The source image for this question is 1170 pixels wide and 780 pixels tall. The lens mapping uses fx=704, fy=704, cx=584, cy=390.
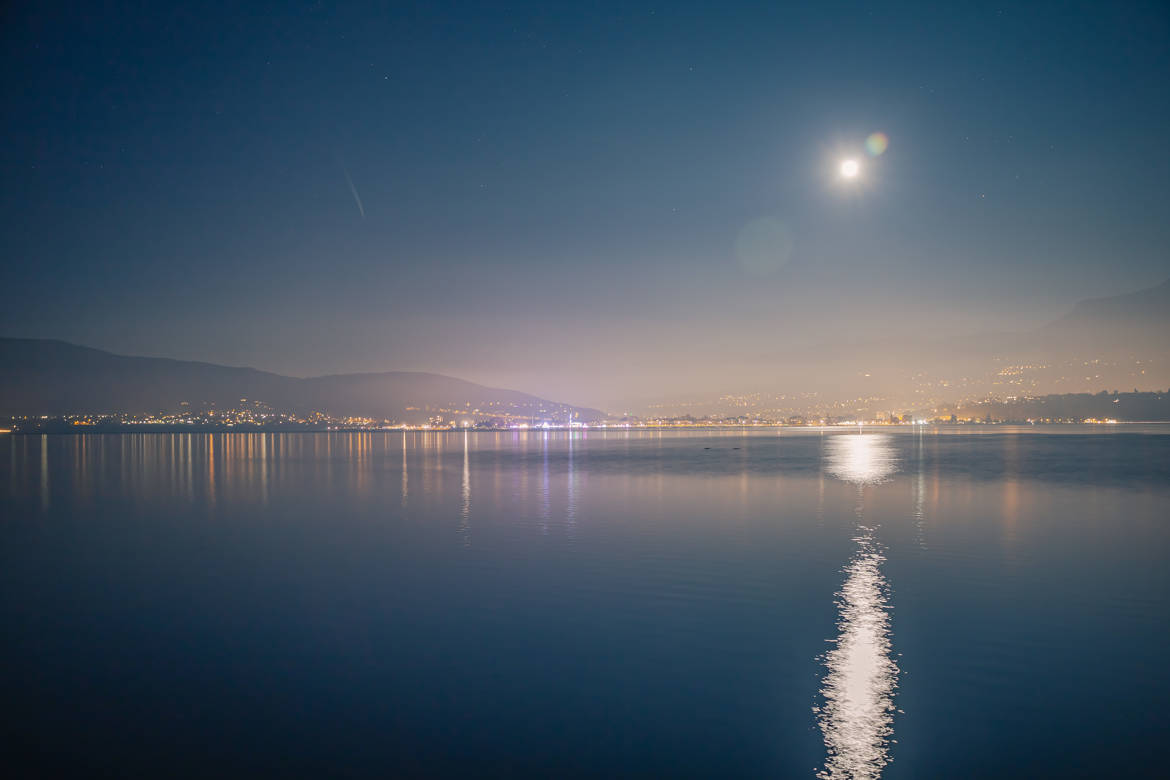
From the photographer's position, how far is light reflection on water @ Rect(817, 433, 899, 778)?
6.48 meters

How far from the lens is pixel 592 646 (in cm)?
988

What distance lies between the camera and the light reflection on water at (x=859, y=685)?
6484 mm

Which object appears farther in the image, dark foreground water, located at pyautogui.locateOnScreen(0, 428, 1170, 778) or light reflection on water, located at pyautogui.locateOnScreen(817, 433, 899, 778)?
dark foreground water, located at pyautogui.locateOnScreen(0, 428, 1170, 778)

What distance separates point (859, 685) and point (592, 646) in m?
3.52

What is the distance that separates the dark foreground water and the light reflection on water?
0.04 meters

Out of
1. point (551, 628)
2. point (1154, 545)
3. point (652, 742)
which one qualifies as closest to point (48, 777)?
point (652, 742)

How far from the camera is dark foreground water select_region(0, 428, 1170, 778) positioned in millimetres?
6809

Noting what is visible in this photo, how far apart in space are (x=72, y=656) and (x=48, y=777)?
12.9ft

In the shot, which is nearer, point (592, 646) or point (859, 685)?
point (859, 685)

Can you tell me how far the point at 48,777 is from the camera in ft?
20.8

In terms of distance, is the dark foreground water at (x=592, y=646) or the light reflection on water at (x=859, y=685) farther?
the dark foreground water at (x=592, y=646)

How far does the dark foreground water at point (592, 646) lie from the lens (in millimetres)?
6809

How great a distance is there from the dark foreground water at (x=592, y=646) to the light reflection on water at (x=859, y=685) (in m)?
0.04

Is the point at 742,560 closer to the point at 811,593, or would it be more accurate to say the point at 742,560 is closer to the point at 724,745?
the point at 811,593
